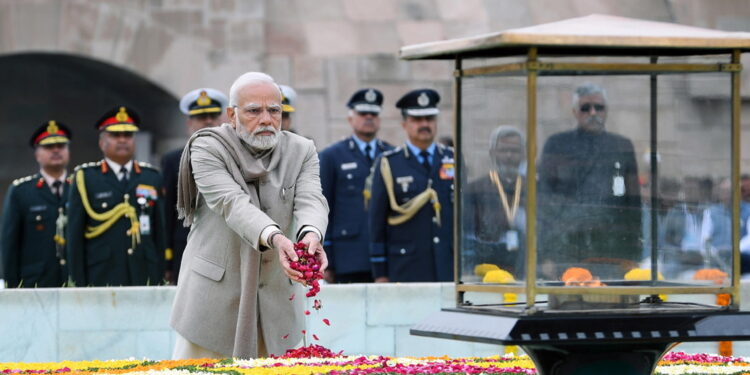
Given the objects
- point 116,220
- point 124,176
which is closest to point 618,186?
point 116,220

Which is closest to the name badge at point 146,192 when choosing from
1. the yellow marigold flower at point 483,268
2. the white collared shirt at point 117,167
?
the white collared shirt at point 117,167

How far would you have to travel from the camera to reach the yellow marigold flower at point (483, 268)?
6.31 metres

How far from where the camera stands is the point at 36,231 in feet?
42.5

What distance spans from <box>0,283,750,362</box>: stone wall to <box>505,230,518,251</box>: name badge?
3.81m

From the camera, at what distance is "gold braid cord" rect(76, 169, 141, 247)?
39.7 ft

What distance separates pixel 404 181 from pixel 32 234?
2.76m

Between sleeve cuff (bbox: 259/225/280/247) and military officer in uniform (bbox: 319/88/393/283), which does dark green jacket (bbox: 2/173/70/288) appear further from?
sleeve cuff (bbox: 259/225/280/247)

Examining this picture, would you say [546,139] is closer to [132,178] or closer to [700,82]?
[700,82]

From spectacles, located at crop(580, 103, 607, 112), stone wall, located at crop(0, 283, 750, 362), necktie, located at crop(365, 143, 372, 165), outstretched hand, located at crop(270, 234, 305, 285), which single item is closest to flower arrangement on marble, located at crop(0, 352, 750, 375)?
outstretched hand, located at crop(270, 234, 305, 285)

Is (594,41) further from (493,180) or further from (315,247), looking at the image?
(315,247)

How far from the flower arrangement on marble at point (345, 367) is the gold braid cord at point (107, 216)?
162 inches

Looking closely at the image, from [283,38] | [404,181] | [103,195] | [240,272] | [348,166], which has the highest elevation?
[283,38]

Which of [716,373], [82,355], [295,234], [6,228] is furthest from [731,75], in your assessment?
[6,228]

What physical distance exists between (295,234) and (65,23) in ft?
28.7
